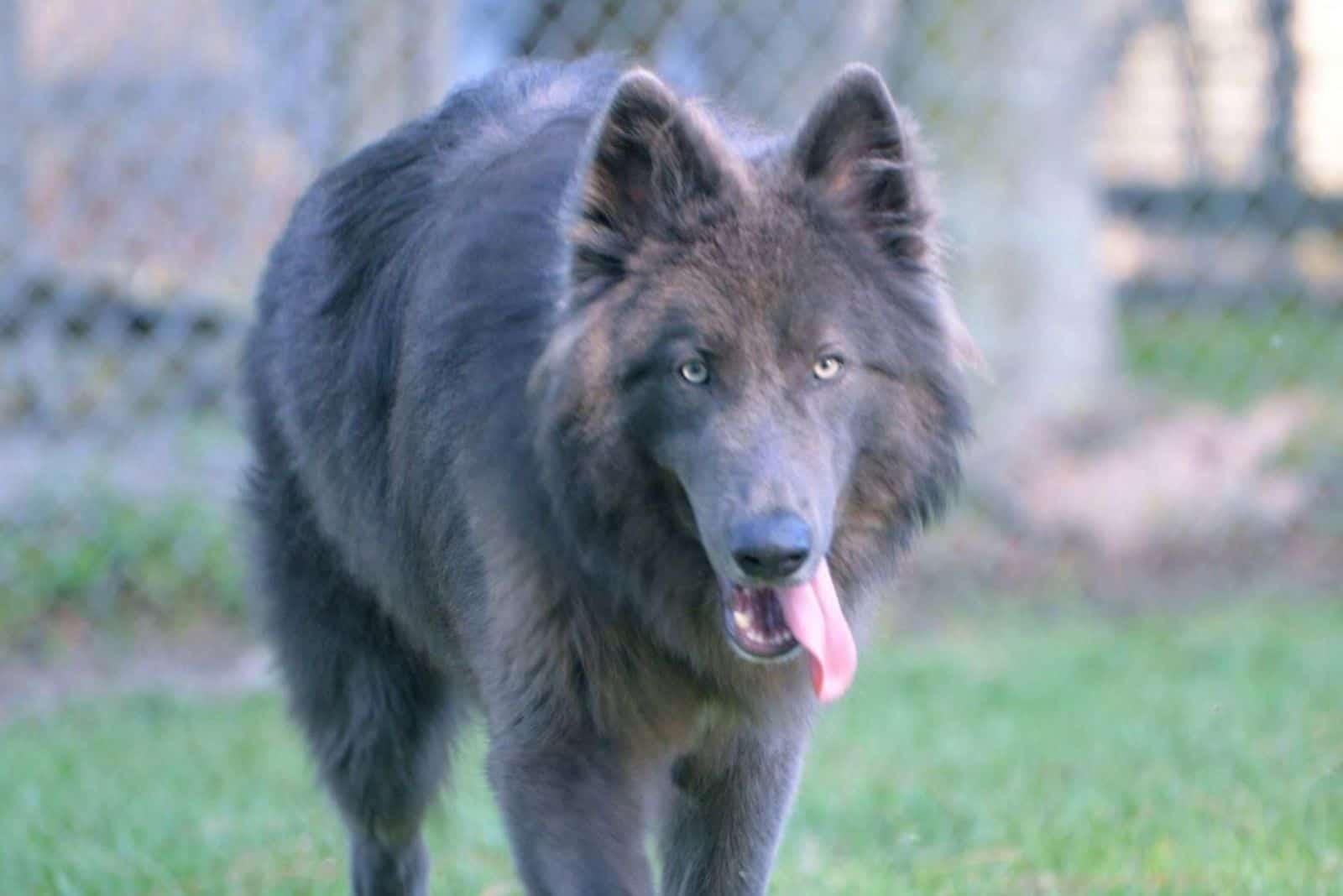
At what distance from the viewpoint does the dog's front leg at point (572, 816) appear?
332cm

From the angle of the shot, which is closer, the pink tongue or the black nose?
the black nose

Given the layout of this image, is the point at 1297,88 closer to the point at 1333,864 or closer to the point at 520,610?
the point at 1333,864

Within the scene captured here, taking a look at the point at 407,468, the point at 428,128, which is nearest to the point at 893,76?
the point at 428,128

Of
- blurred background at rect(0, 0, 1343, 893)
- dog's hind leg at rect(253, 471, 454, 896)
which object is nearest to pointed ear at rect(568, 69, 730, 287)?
dog's hind leg at rect(253, 471, 454, 896)

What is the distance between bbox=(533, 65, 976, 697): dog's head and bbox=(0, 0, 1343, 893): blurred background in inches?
101

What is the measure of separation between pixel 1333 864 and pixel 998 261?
4.89 meters

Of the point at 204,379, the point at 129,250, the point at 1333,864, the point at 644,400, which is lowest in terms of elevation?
the point at 204,379

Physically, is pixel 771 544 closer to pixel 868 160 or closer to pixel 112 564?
pixel 868 160

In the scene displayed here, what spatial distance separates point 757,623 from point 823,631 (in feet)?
0.45

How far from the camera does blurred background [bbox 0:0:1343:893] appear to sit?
7375 millimetres

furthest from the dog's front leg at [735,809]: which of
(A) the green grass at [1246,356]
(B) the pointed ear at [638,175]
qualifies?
(A) the green grass at [1246,356]

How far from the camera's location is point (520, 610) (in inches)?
137

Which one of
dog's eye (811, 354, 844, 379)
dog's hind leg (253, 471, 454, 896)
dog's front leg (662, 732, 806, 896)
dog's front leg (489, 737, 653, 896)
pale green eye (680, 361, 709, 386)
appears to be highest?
dog's eye (811, 354, 844, 379)

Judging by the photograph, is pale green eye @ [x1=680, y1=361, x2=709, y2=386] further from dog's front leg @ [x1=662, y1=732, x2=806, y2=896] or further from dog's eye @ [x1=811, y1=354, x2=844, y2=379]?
dog's front leg @ [x1=662, y1=732, x2=806, y2=896]
